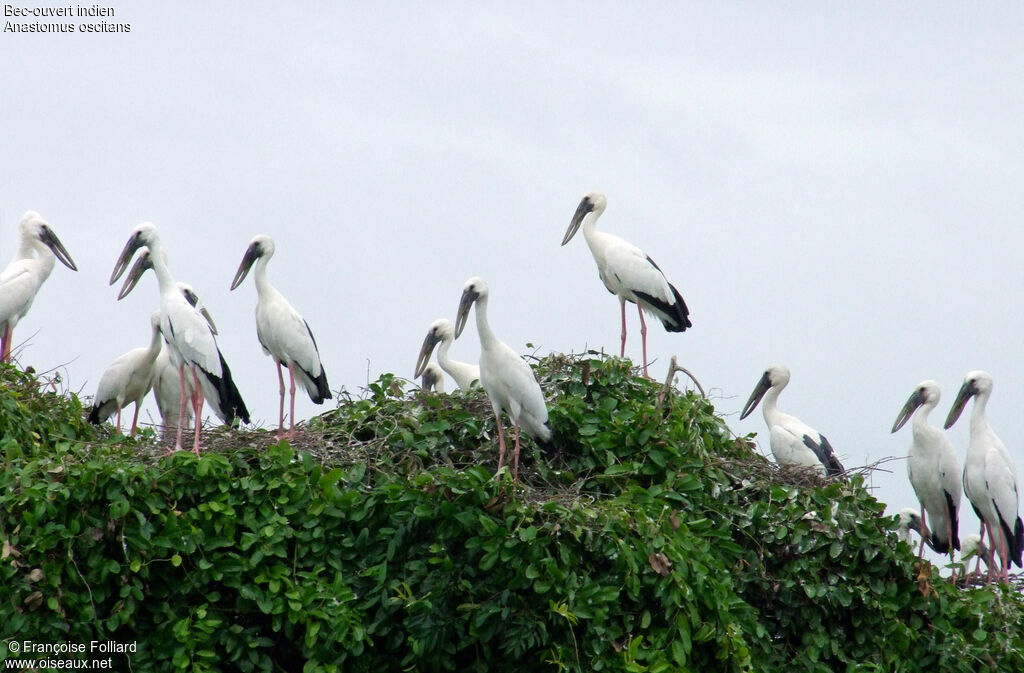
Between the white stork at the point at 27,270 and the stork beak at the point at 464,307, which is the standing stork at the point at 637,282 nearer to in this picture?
the stork beak at the point at 464,307

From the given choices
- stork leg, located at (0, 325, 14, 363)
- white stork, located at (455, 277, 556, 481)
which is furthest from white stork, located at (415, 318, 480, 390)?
stork leg, located at (0, 325, 14, 363)

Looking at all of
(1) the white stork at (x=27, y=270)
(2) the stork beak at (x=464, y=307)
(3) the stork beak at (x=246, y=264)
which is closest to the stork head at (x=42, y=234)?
(1) the white stork at (x=27, y=270)

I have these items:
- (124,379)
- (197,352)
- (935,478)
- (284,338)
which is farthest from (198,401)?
(935,478)

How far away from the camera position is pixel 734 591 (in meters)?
7.30

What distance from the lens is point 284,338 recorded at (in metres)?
8.56

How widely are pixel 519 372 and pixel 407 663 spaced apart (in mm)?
1745

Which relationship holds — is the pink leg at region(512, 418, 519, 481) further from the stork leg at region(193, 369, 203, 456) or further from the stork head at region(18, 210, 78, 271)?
the stork head at region(18, 210, 78, 271)

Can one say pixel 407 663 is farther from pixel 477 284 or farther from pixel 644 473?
pixel 477 284

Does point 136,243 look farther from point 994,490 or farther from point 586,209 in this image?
point 994,490

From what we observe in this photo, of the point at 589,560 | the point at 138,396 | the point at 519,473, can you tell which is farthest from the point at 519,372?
the point at 138,396

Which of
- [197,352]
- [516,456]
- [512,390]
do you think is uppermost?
[197,352]

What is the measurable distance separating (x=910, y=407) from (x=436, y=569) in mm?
5136

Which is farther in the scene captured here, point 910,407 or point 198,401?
point 910,407

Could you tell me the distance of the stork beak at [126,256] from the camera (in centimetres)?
917
